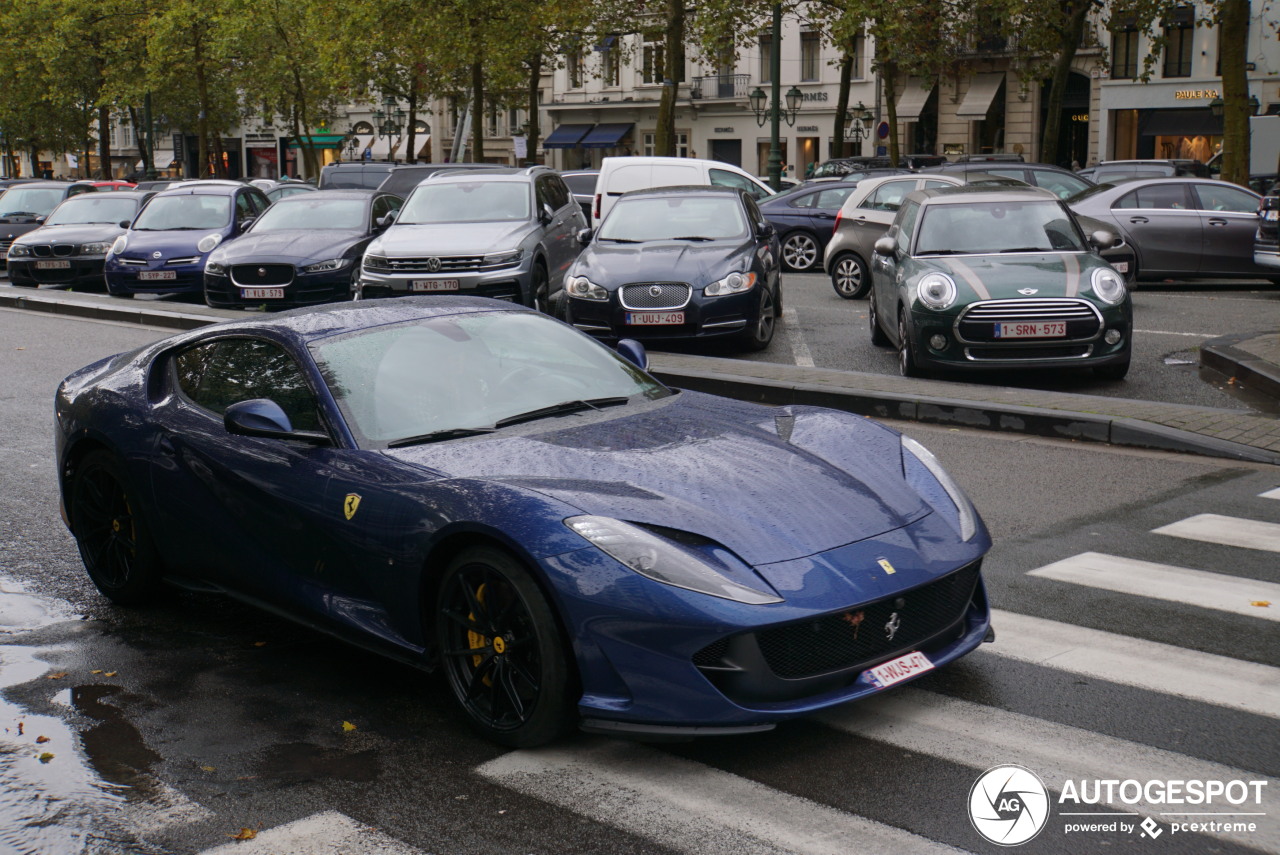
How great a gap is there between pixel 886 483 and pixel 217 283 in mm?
14607

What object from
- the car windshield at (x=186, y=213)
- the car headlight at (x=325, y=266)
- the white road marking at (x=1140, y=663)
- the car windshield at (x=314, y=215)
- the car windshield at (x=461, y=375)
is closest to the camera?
the white road marking at (x=1140, y=663)

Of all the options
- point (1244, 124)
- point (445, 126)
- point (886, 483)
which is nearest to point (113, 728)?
point (886, 483)

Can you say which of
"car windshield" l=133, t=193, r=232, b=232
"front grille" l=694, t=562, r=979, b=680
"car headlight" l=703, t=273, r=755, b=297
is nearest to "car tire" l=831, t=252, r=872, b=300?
"car headlight" l=703, t=273, r=755, b=297

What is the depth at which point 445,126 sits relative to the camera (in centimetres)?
7706

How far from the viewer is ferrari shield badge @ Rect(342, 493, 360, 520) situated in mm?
4766

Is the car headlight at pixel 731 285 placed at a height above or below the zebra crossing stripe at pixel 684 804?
above

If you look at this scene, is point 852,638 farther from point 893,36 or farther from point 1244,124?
point 893,36

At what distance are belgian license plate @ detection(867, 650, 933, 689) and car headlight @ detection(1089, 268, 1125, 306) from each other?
294 inches

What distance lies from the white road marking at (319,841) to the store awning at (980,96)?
54796 millimetres

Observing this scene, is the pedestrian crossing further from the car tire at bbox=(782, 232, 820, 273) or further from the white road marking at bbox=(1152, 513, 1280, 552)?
the car tire at bbox=(782, 232, 820, 273)

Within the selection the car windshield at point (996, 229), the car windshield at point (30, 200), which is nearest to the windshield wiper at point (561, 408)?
the car windshield at point (996, 229)

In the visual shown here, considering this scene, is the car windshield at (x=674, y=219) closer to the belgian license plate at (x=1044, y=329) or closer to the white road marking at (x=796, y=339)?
the white road marking at (x=796, y=339)

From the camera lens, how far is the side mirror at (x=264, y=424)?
496 cm

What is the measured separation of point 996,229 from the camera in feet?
40.0
